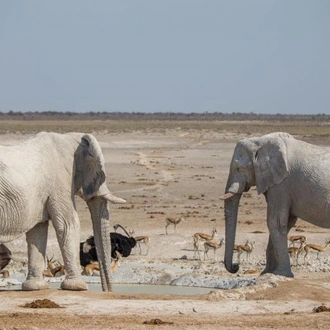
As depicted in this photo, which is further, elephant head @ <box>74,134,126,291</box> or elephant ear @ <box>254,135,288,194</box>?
elephant ear @ <box>254,135,288,194</box>

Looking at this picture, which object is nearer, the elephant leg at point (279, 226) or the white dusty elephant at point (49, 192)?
the white dusty elephant at point (49, 192)

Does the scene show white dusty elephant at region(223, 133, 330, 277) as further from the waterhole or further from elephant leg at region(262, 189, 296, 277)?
the waterhole

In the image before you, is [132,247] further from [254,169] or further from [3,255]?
[254,169]

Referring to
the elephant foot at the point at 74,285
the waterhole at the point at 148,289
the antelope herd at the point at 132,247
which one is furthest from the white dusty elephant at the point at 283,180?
the antelope herd at the point at 132,247

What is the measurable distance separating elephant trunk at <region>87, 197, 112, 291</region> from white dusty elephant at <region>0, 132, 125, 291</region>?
0.05 feet

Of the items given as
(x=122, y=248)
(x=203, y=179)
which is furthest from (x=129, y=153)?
(x=122, y=248)

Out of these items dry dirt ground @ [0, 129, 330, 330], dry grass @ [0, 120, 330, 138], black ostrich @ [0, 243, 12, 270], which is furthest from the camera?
dry grass @ [0, 120, 330, 138]

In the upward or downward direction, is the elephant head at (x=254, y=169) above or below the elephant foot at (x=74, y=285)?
above

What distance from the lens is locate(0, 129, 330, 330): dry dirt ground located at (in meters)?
15.6

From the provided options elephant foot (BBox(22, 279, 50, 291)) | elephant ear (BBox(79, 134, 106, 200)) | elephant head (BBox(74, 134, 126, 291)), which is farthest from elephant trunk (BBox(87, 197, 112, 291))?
elephant foot (BBox(22, 279, 50, 291))

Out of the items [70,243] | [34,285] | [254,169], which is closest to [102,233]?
[70,243]

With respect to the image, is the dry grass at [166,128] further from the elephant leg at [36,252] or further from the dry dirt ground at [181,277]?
the elephant leg at [36,252]

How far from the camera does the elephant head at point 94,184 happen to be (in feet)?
61.4

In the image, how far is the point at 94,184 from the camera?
18.8 metres
